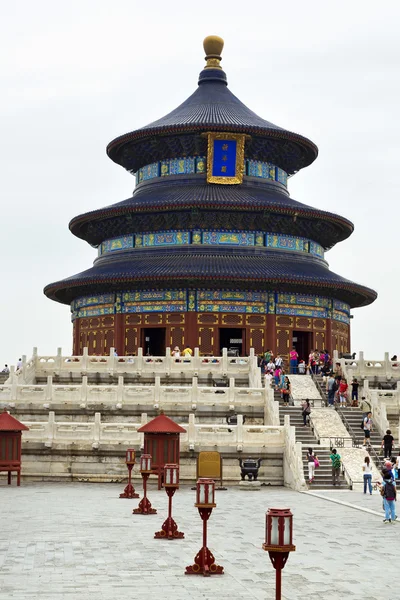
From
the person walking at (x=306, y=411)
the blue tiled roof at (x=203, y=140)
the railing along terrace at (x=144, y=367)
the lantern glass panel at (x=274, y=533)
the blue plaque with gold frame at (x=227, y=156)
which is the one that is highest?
the blue tiled roof at (x=203, y=140)

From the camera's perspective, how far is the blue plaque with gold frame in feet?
203

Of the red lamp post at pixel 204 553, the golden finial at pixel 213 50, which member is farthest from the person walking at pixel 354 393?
the golden finial at pixel 213 50

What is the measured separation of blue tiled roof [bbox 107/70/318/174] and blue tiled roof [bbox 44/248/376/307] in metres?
7.36

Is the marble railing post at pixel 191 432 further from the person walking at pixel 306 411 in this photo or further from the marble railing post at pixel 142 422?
the person walking at pixel 306 411

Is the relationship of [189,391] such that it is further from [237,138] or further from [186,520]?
[237,138]

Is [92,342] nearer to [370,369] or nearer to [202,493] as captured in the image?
[370,369]

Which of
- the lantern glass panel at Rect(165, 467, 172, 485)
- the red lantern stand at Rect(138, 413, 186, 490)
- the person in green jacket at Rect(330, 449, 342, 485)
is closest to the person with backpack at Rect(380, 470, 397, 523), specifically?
the lantern glass panel at Rect(165, 467, 172, 485)

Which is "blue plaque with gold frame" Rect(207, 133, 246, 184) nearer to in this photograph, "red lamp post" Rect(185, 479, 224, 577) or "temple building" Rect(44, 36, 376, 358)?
"temple building" Rect(44, 36, 376, 358)

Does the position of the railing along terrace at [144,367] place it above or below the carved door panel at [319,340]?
below

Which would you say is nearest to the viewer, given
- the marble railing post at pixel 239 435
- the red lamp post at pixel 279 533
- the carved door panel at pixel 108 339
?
the red lamp post at pixel 279 533

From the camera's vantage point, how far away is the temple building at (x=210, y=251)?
189 feet

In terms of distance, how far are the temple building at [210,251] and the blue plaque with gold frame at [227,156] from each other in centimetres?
6

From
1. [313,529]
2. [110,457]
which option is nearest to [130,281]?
[110,457]

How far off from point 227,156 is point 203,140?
182cm
